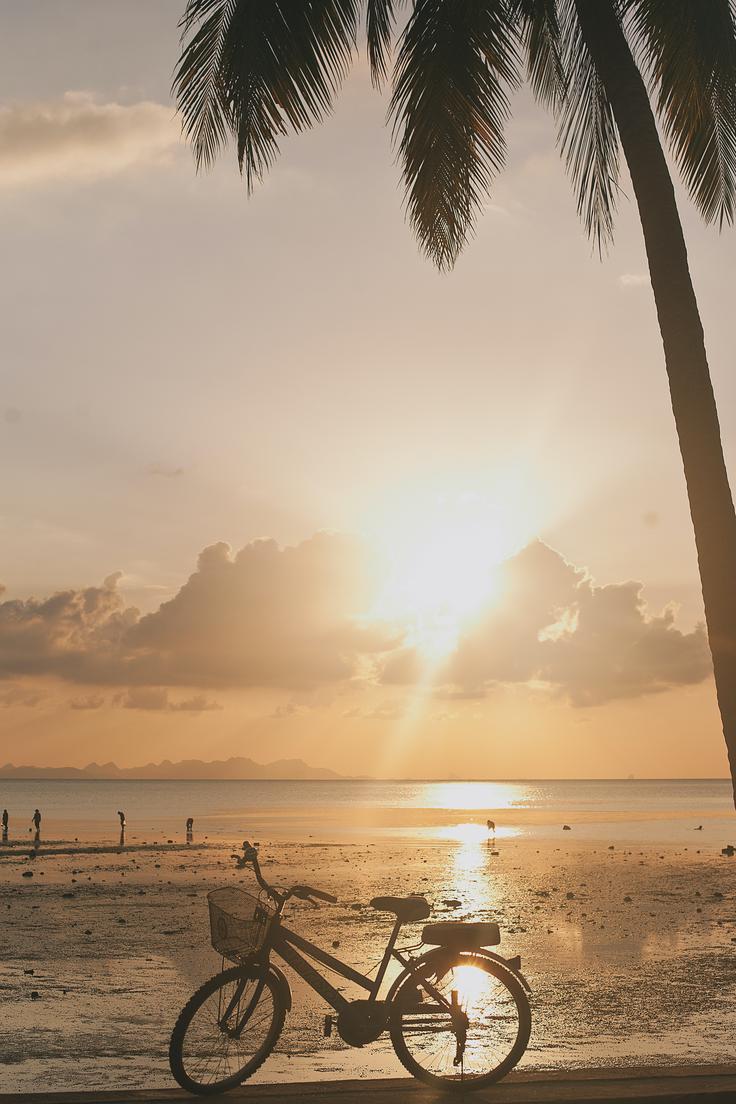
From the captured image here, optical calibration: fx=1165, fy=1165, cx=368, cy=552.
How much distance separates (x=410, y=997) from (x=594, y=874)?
30982mm

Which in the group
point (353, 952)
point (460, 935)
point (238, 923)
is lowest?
point (353, 952)

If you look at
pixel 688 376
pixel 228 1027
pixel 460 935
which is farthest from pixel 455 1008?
pixel 688 376

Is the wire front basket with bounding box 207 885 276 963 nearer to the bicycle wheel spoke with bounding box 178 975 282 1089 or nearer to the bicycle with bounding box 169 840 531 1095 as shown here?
the bicycle with bounding box 169 840 531 1095

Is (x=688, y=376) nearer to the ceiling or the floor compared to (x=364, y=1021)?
nearer to the ceiling

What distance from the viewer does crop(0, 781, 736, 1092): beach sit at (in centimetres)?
1137

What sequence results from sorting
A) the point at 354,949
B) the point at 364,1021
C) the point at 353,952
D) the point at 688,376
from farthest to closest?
the point at 354,949 < the point at 353,952 < the point at 688,376 < the point at 364,1021

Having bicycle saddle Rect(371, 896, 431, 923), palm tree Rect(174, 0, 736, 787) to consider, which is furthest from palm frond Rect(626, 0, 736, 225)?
bicycle saddle Rect(371, 896, 431, 923)

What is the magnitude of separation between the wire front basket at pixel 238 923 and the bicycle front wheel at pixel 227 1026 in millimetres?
153

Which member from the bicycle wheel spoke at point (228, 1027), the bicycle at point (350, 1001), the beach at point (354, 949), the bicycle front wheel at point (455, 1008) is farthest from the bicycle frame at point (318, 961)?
the beach at point (354, 949)

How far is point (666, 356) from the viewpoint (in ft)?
30.1

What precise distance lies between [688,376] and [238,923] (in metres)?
5.37

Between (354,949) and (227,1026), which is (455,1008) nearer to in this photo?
(227,1026)

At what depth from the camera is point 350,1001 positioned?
850 cm

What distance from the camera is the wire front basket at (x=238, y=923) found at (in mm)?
8594
